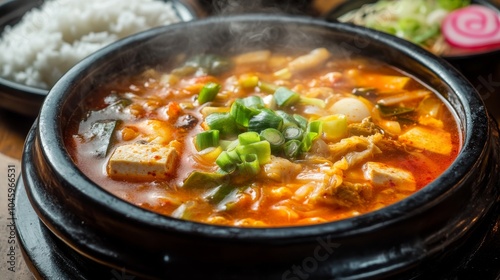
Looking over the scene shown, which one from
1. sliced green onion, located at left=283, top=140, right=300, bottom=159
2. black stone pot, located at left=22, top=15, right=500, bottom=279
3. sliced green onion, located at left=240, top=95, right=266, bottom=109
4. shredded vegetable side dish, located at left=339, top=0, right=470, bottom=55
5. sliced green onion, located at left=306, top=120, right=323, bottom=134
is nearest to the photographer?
black stone pot, located at left=22, top=15, right=500, bottom=279

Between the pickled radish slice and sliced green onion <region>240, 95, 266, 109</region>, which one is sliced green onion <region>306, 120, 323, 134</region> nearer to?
sliced green onion <region>240, 95, 266, 109</region>

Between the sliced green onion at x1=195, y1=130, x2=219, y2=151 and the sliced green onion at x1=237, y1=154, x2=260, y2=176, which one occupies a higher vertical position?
the sliced green onion at x1=237, y1=154, x2=260, y2=176

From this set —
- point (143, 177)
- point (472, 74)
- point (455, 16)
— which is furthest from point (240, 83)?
point (455, 16)

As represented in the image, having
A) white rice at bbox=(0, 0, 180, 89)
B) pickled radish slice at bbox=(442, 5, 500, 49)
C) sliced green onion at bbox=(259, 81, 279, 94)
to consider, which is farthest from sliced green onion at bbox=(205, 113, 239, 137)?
pickled radish slice at bbox=(442, 5, 500, 49)

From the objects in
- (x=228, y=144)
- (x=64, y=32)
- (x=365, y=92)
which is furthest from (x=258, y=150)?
(x=64, y=32)

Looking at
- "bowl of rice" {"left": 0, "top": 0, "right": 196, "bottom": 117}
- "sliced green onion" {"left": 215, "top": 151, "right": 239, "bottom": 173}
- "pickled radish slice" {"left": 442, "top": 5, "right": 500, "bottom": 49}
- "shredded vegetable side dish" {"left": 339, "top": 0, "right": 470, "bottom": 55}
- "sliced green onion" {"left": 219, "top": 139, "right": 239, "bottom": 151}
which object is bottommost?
"bowl of rice" {"left": 0, "top": 0, "right": 196, "bottom": 117}
